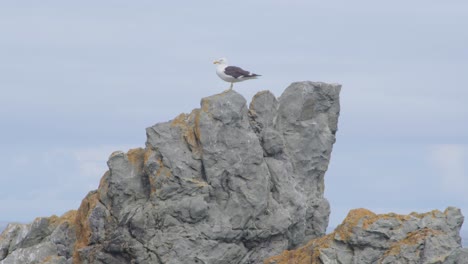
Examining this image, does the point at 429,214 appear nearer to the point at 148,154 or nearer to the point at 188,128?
the point at 188,128

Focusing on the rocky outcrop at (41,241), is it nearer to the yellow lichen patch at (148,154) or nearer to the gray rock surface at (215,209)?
the gray rock surface at (215,209)

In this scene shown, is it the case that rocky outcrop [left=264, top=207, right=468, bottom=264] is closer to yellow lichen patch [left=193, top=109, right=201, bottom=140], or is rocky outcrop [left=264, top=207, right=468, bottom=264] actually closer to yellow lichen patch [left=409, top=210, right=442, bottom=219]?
yellow lichen patch [left=409, top=210, right=442, bottom=219]

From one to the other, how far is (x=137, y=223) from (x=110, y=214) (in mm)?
1777

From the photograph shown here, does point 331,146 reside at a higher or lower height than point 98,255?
higher

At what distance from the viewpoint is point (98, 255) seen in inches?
1458

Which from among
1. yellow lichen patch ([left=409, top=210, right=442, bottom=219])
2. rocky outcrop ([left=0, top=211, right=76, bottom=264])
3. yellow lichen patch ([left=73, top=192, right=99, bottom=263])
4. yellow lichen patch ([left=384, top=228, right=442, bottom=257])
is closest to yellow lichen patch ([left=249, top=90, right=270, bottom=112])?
yellow lichen patch ([left=73, top=192, right=99, bottom=263])

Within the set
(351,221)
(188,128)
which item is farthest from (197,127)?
(351,221)

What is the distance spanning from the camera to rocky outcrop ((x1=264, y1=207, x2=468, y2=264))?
32250 mm

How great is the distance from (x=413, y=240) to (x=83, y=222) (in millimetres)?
13878

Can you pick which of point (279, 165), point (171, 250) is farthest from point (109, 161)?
point (279, 165)

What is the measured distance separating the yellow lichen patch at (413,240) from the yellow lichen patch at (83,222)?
12245 mm

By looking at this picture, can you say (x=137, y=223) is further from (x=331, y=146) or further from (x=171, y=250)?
(x=331, y=146)

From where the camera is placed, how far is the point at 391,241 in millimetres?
33156

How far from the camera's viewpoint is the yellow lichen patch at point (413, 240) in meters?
32.6
